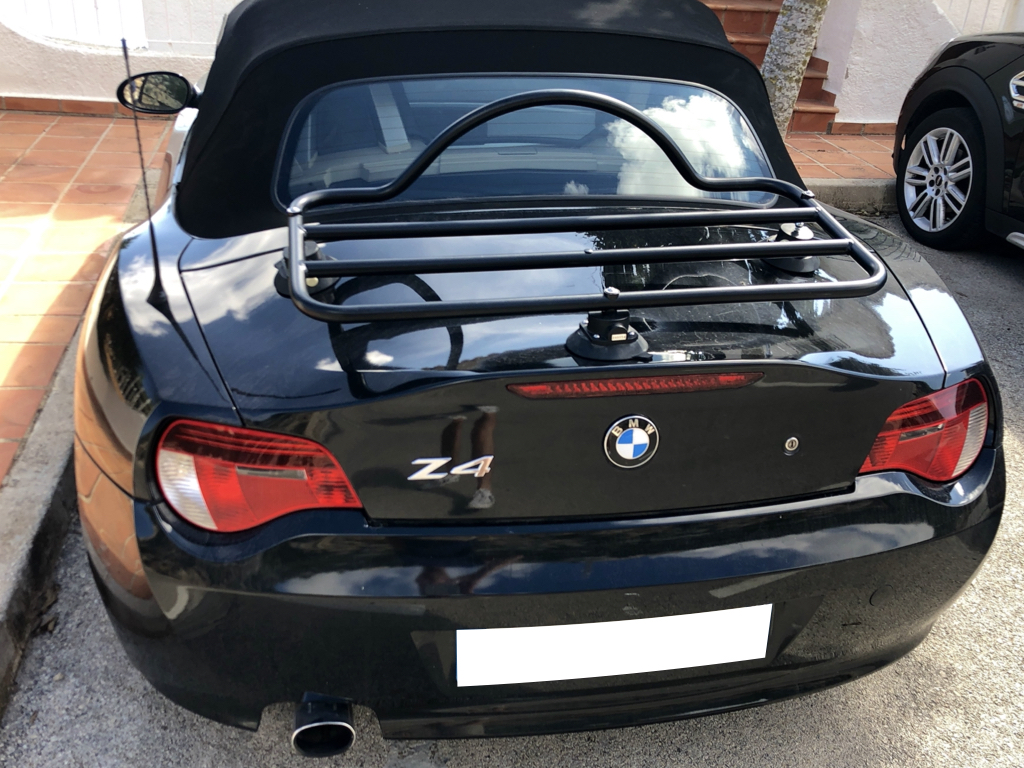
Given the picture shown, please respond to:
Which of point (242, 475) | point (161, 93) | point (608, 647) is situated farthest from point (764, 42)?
point (242, 475)

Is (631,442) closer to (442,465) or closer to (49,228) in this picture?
(442,465)

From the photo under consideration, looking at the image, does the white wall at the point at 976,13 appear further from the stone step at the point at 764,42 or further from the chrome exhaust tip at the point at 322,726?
the chrome exhaust tip at the point at 322,726

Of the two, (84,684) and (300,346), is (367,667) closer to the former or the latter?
(300,346)

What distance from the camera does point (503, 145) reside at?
7.56ft

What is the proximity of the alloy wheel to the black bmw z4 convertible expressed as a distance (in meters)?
3.69

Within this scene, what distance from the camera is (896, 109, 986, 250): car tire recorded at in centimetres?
508

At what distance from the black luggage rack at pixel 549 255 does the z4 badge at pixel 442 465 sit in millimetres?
238

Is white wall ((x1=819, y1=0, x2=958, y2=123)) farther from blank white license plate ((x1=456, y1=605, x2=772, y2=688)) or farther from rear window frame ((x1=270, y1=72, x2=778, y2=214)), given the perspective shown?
blank white license plate ((x1=456, y1=605, x2=772, y2=688))

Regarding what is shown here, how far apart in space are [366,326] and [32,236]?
3.58m

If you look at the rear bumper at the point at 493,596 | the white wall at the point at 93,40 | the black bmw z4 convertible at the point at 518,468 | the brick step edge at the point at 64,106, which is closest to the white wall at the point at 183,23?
the white wall at the point at 93,40

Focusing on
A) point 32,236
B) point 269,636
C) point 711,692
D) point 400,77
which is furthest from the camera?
point 32,236

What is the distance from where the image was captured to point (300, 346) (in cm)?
159

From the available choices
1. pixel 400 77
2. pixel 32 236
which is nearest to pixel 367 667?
pixel 400 77

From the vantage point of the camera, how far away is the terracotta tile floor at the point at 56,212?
3.30m
